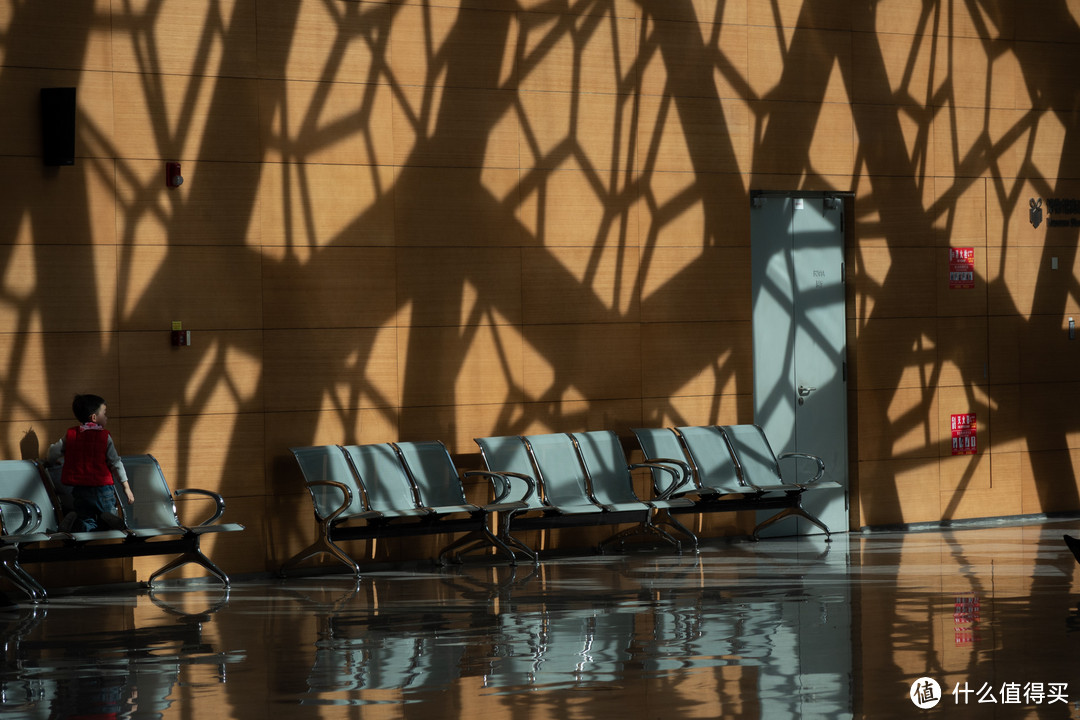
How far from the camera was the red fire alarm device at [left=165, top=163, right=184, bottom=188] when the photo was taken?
9.04m

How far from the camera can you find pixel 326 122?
31.2 ft

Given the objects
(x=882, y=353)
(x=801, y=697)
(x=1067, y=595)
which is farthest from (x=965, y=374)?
(x=801, y=697)

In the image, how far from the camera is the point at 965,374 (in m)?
11.7

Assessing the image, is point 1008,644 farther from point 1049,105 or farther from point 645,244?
point 1049,105

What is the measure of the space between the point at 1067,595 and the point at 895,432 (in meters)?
3.81

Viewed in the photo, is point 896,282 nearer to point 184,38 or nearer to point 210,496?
point 210,496

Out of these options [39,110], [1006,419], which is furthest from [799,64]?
[39,110]

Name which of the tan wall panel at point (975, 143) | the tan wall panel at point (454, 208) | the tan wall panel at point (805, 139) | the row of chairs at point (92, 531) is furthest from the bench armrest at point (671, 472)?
the tan wall panel at point (975, 143)

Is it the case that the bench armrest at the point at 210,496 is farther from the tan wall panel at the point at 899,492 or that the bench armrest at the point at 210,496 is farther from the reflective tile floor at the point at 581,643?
the tan wall panel at the point at 899,492

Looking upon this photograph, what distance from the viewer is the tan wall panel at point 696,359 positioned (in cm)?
1062

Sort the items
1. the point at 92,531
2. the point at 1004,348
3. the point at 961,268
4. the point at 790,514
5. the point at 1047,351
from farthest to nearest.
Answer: the point at 1047,351
the point at 1004,348
the point at 961,268
the point at 790,514
the point at 92,531

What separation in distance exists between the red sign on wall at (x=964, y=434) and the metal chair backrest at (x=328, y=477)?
16.9 feet

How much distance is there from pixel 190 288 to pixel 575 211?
9.31ft

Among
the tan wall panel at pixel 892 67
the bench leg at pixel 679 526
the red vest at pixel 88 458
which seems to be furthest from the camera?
the tan wall panel at pixel 892 67
